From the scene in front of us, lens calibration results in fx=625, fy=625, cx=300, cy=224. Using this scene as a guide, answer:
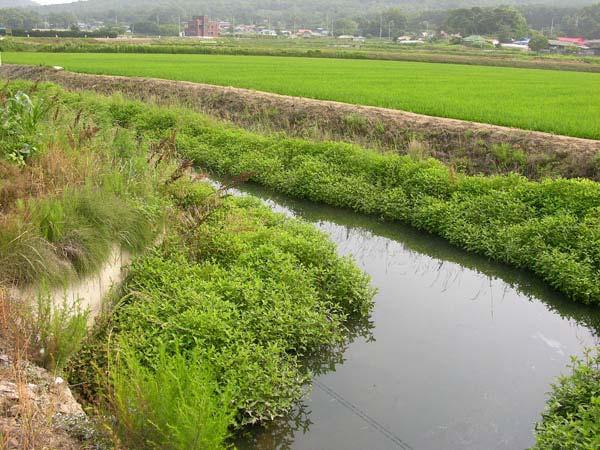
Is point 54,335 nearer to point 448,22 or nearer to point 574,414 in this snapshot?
point 574,414

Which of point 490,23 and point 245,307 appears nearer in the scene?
point 245,307

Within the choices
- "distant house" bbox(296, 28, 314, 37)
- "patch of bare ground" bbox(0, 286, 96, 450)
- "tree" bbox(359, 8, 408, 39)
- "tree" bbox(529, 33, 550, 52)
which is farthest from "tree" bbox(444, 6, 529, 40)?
"patch of bare ground" bbox(0, 286, 96, 450)

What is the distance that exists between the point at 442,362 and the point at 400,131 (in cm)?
904

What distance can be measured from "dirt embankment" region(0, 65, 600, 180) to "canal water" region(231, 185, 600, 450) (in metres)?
3.81

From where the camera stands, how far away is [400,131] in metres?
14.5

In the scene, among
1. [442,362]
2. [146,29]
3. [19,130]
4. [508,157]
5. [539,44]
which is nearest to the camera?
[442,362]

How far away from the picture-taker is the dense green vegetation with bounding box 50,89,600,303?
839cm

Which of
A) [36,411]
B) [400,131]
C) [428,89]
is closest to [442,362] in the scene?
[36,411]

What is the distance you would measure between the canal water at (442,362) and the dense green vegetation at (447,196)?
353 millimetres

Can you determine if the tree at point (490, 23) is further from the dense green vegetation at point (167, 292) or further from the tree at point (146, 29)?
the dense green vegetation at point (167, 292)

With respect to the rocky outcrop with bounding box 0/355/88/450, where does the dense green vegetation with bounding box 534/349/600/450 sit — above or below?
below

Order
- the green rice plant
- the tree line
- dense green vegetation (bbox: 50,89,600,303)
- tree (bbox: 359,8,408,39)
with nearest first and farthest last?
the green rice plant → dense green vegetation (bbox: 50,89,600,303) → the tree line → tree (bbox: 359,8,408,39)

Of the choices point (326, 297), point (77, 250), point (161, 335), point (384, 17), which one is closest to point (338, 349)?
point (326, 297)

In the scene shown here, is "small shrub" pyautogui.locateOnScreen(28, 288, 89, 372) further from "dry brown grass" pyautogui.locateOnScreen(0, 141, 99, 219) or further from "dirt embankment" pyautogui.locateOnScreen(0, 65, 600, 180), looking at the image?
"dirt embankment" pyautogui.locateOnScreen(0, 65, 600, 180)
